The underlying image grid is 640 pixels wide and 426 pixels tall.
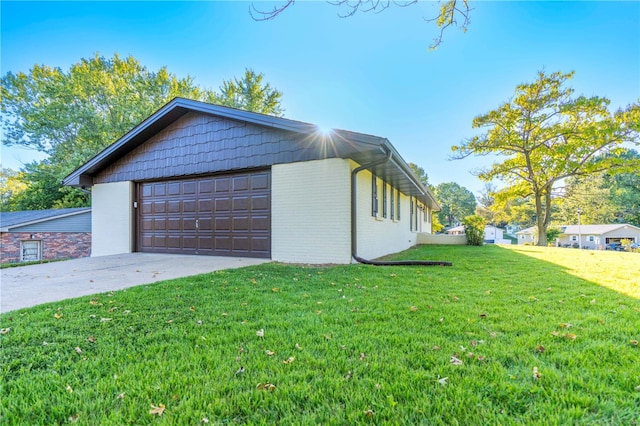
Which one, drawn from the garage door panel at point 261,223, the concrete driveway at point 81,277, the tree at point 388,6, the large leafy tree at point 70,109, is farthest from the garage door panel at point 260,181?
the large leafy tree at point 70,109

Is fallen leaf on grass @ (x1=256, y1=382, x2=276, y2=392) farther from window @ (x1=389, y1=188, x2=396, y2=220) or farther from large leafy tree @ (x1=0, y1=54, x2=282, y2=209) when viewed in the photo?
large leafy tree @ (x1=0, y1=54, x2=282, y2=209)

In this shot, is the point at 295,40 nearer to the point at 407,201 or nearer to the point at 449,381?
the point at 449,381

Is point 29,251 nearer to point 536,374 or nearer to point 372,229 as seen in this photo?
point 372,229

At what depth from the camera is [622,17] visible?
6547mm

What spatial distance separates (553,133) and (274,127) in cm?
1525

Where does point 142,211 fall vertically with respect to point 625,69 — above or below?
below

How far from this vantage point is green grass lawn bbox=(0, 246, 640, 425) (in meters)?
1.47

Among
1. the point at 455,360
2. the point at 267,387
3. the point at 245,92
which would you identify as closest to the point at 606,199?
the point at 245,92

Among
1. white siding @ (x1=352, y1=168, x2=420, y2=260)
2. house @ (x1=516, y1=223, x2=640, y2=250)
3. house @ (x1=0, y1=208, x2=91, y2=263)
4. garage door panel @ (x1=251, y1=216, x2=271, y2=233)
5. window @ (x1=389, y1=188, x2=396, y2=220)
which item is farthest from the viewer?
house @ (x1=516, y1=223, x2=640, y2=250)

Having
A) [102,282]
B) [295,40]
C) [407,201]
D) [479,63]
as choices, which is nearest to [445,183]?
[407,201]

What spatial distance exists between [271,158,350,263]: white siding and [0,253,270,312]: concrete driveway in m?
0.85

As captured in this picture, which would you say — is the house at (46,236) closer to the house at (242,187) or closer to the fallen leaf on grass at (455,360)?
the house at (242,187)

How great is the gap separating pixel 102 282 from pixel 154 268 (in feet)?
4.80

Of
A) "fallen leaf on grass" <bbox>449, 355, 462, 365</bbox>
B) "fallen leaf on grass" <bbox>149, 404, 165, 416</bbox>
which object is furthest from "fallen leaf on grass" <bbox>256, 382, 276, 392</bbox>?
"fallen leaf on grass" <bbox>449, 355, 462, 365</bbox>
